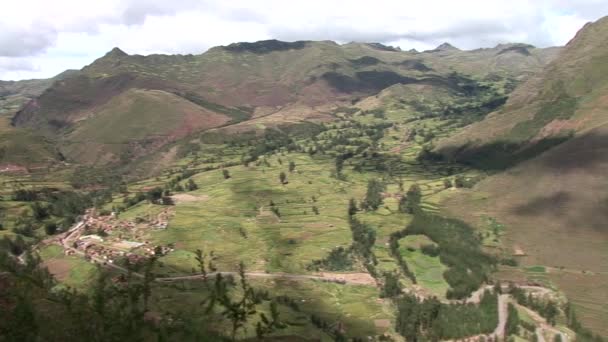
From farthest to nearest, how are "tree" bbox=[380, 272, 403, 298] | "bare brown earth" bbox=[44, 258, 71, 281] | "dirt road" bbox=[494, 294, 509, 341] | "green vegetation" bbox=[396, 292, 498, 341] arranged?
"bare brown earth" bbox=[44, 258, 71, 281] → "tree" bbox=[380, 272, 403, 298] → "dirt road" bbox=[494, 294, 509, 341] → "green vegetation" bbox=[396, 292, 498, 341]

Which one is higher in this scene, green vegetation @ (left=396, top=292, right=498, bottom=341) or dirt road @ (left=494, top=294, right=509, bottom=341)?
green vegetation @ (left=396, top=292, right=498, bottom=341)

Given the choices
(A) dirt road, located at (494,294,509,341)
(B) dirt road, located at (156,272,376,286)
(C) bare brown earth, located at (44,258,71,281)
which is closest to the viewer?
(A) dirt road, located at (494,294,509,341)

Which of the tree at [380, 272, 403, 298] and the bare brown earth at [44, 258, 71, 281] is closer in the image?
the tree at [380, 272, 403, 298]

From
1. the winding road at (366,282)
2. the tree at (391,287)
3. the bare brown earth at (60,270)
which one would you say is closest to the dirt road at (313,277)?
the winding road at (366,282)

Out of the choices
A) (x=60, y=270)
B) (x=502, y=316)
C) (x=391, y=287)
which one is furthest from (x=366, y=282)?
(x=60, y=270)

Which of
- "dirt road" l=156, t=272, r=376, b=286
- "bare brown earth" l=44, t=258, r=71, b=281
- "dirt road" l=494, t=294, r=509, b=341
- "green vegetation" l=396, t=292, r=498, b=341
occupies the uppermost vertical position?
"bare brown earth" l=44, t=258, r=71, b=281

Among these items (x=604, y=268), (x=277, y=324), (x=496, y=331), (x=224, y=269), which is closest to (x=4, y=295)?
(x=277, y=324)

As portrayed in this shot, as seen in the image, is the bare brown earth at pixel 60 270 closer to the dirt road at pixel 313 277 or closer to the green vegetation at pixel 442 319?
the dirt road at pixel 313 277

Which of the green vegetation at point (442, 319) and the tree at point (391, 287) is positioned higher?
the tree at point (391, 287)

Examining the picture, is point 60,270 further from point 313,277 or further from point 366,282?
point 366,282

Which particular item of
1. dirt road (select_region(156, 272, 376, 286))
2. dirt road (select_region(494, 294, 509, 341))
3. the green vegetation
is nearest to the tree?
dirt road (select_region(156, 272, 376, 286))

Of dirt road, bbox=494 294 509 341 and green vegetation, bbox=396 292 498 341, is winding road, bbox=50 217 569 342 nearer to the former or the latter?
→ dirt road, bbox=494 294 509 341

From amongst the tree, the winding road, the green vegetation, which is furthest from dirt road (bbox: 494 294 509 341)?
the tree
